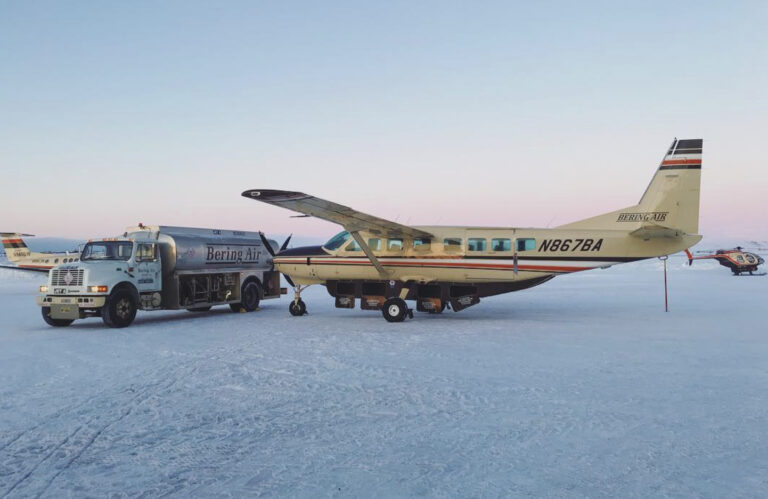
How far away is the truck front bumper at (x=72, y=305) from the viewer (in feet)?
46.3

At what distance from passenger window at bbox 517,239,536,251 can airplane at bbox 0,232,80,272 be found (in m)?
21.2

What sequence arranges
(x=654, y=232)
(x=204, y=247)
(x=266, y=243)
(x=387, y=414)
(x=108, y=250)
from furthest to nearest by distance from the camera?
(x=266, y=243)
(x=204, y=247)
(x=108, y=250)
(x=654, y=232)
(x=387, y=414)

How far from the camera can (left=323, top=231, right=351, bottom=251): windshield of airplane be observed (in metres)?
17.0

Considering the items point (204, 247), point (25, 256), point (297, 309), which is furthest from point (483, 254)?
point (25, 256)

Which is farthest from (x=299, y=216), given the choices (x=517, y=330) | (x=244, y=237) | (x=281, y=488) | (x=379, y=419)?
(x=281, y=488)

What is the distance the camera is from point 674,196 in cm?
1540

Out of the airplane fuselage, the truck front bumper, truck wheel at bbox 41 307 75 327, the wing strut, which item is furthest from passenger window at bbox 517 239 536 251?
truck wheel at bbox 41 307 75 327

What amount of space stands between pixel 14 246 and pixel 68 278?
1720cm

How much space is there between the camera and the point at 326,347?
435 inches

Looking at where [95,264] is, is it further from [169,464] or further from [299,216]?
[169,464]

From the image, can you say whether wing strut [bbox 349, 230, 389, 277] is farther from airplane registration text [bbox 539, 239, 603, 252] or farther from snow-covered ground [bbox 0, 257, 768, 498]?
airplane registration text [bbox 539, 239, 603, 252]

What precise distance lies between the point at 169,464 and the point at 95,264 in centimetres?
1149

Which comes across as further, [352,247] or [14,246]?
[14,246]

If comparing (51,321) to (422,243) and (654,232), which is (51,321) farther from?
(654,232)
